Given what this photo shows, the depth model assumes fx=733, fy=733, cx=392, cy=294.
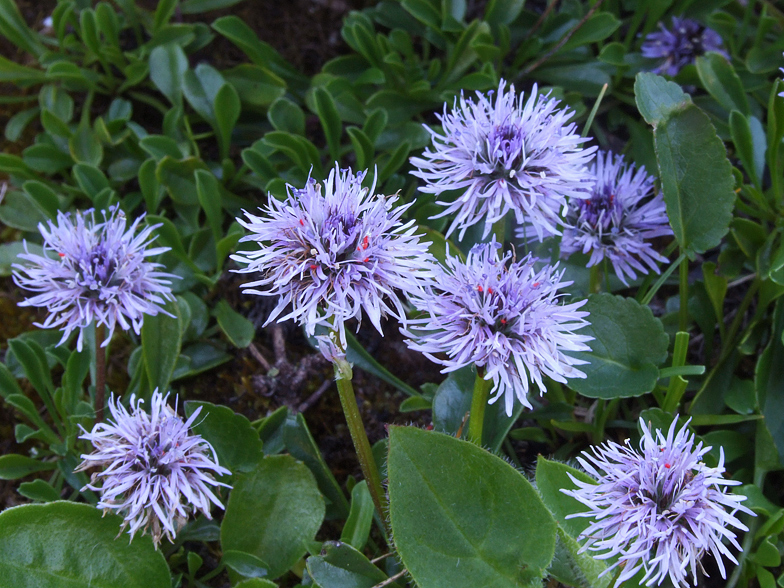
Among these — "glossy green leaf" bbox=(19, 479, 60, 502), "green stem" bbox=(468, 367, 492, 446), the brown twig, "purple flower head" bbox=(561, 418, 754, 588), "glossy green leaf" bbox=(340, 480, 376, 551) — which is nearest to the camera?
"purple flower head" bbox=(561, 418, 754, 588)

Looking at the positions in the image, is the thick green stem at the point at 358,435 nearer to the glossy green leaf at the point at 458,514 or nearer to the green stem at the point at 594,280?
the glossy green leaf at the point at 458,514

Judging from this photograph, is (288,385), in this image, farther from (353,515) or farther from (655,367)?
(655,367)

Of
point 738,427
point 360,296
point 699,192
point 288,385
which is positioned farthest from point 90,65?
point 738,427

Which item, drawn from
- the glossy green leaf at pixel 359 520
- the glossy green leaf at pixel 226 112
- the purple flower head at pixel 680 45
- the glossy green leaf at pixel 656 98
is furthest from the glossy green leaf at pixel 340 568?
the purple flower head at pixel 680 45

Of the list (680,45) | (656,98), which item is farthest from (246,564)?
(680,45)

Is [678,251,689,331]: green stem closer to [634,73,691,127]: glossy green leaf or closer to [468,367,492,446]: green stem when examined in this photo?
[634,73,691,127]: glossy green leaf

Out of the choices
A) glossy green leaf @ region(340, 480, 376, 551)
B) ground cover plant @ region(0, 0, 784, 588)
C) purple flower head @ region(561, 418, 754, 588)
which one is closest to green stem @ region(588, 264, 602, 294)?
ground cover plant @ region(0, 0, 784, 588)

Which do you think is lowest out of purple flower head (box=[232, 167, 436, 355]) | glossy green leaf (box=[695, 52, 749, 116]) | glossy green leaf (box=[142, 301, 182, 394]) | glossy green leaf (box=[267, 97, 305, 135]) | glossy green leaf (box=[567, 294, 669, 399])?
glossy green leaf (box=[142, 301, 182, 394])
